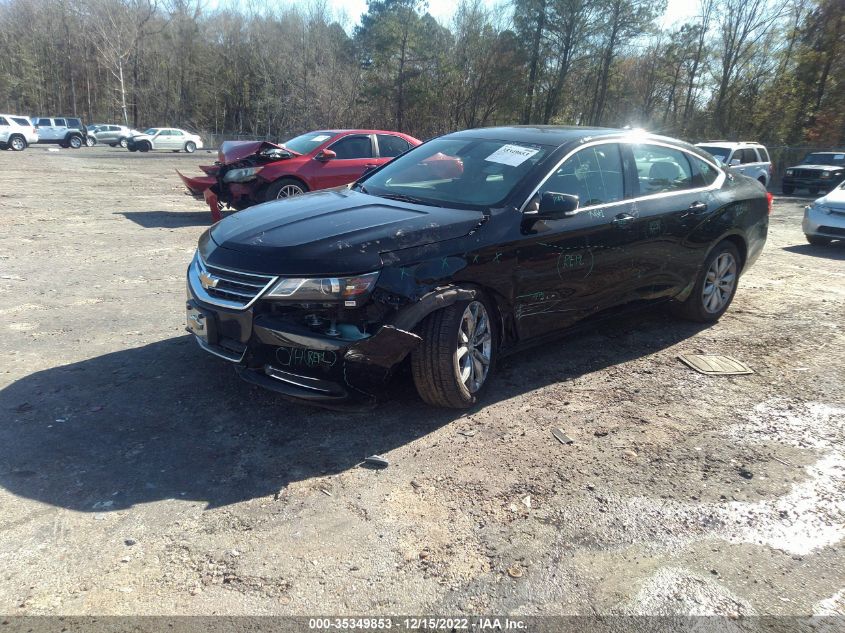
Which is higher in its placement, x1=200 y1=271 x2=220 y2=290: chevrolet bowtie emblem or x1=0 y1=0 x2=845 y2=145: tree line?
x1=0 y1=0 x2=845 y2=145: tree line

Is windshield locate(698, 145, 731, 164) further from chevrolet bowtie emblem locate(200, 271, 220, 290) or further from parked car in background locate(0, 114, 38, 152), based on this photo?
parked car in background locate(0, 114, 38, 152)

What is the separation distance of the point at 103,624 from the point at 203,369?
2371 mm

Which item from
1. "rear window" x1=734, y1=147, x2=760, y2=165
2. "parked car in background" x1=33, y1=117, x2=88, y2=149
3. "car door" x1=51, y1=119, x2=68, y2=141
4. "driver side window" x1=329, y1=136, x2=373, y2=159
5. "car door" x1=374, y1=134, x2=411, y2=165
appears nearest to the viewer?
"driver side window" x1=329, y1=136, x2=373, y2=159

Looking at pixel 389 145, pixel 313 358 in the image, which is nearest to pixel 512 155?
pixel 313 358

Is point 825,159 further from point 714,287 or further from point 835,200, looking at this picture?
point 714,287

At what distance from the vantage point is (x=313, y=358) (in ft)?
11.5

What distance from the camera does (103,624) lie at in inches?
88.4

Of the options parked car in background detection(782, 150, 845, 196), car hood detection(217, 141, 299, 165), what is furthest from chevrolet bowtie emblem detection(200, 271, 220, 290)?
parked car in background detection(782, 150, 845, 196)

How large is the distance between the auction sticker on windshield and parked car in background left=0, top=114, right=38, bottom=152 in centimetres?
3585

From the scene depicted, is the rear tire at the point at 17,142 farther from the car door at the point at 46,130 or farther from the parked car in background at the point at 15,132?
the car door at the point at 46,130

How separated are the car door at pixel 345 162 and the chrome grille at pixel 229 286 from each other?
23.6 ft

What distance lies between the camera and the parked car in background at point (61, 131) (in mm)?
39269

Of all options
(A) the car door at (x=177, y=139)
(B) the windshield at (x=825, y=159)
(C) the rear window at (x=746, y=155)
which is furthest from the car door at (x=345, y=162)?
(A) the car door at (x=177, y=139)

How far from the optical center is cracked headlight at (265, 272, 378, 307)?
136 inches
